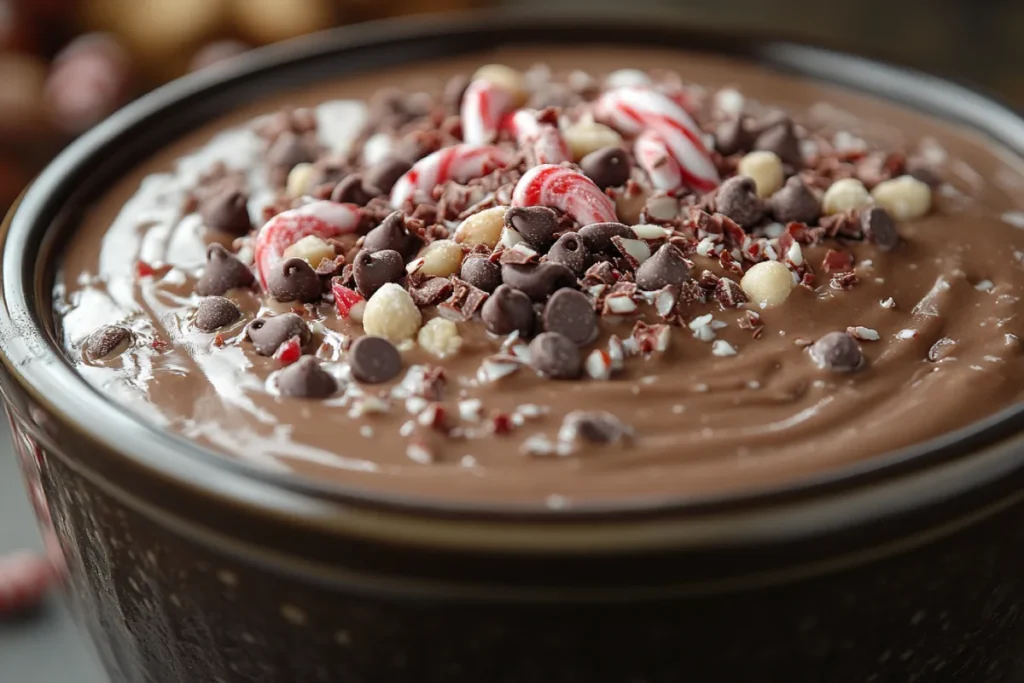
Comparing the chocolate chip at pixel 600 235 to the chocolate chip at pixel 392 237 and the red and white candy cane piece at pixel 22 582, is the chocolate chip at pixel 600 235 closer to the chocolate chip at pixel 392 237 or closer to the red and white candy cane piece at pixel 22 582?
the chocolate chip at pixel 392 237

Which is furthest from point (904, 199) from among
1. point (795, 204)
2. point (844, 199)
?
point (795, 204)

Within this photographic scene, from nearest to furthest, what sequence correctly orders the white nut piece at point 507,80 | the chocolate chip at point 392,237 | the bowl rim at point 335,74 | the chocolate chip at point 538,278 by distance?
1. the bowl rim at point 335,74
2. the chocolate chip at point 538,278
3. the chocolate chip at point 392,237
4. the white nut piece at point 507,80

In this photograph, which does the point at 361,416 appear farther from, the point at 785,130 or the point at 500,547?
the point at 785,130

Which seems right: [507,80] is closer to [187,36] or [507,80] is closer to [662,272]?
[662,272]

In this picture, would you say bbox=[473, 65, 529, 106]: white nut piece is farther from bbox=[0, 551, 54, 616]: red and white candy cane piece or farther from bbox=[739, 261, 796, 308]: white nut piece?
bbox=[0, 551, 54, 616]: red and white candy cane piece

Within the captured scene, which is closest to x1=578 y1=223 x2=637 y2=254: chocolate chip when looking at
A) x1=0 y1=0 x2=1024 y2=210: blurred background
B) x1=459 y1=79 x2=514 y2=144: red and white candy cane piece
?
x1=459 y1=79 x2=514 y2=144: red and white candy cane piece

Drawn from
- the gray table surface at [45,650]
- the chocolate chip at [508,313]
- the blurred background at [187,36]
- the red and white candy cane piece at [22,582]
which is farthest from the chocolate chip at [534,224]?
the blurred background at [187,36]

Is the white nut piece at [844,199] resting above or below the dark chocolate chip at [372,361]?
above
